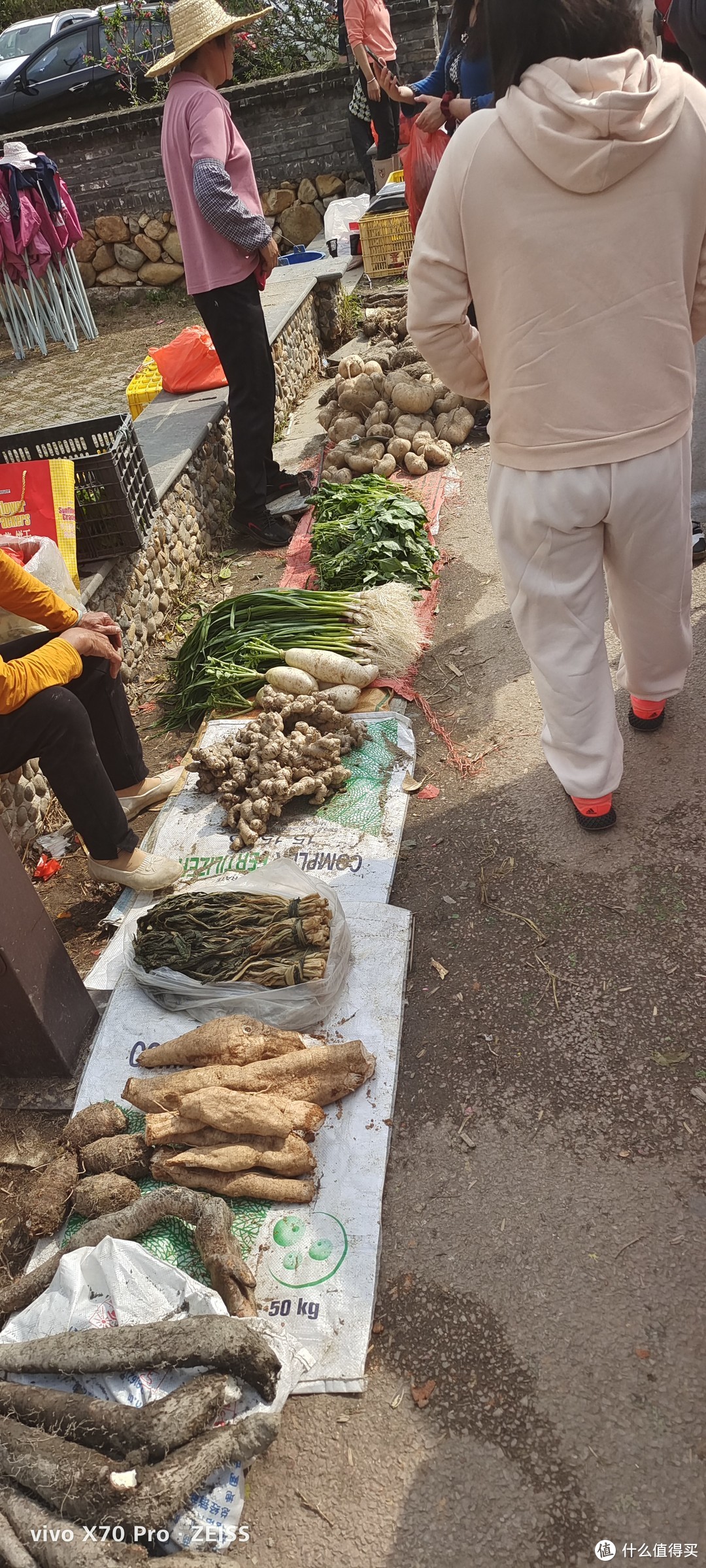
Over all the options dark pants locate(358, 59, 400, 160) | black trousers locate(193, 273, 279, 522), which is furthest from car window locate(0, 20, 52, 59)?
black trousers locate(193, 273, 279, 522)

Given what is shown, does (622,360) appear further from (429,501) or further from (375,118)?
(375,118)

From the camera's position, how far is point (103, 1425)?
1788 mm

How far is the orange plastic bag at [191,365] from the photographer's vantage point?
6.44 metres

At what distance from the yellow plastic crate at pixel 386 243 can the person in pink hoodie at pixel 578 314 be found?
6030 mm

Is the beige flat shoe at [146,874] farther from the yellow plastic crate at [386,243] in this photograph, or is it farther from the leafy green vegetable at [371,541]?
the yellow plastic crate at [386,243]

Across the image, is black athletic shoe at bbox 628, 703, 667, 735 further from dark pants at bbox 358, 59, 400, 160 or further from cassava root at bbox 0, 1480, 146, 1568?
dark pants at bbox 358, 59, 400, 160

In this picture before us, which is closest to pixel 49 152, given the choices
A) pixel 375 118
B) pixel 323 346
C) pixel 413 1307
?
pixel 375 118

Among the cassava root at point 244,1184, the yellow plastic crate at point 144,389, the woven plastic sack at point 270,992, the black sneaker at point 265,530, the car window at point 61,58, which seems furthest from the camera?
the car window at point 61,58

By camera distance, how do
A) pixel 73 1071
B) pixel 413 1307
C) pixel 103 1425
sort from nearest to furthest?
1. pixel 103 1425
2. pixel 413 1307
3. pixel 73 1071

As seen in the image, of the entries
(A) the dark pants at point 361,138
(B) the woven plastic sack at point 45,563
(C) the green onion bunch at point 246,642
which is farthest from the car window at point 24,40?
(B) the woven plastic sack at point 45,563

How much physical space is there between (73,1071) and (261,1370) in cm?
109

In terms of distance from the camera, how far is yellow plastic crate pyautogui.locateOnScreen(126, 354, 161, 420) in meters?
6.70

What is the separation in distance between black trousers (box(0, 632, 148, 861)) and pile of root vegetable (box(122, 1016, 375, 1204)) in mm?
871

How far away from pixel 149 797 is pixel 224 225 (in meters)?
2.97
